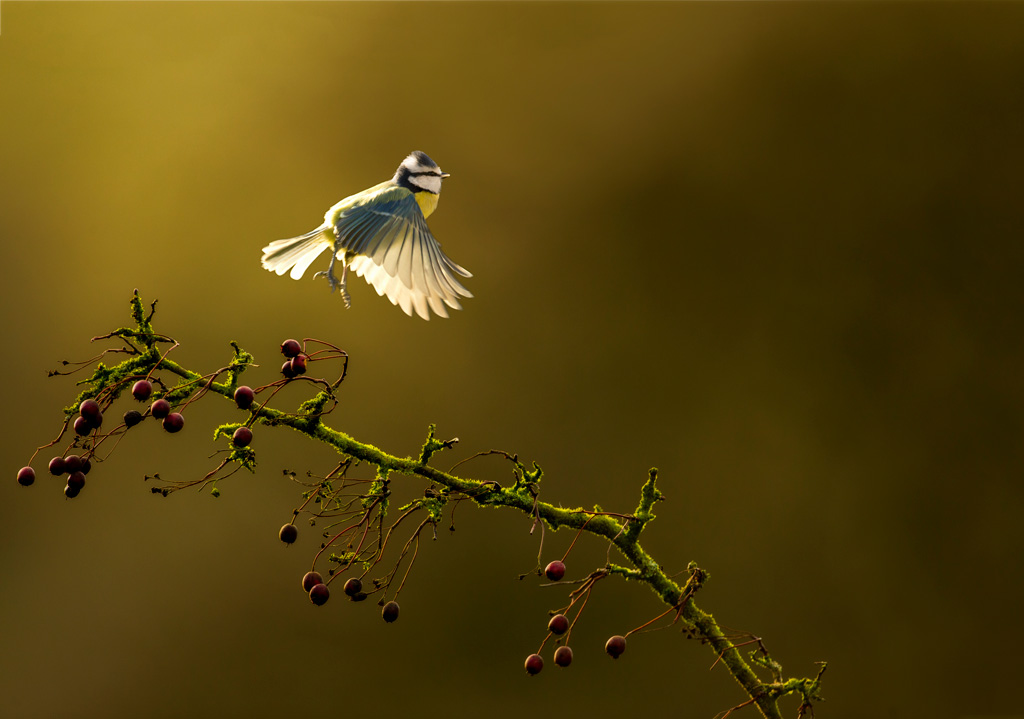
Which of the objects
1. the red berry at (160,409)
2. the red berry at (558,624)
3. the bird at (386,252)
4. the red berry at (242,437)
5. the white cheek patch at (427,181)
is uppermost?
the white cheek patch at (427,181)

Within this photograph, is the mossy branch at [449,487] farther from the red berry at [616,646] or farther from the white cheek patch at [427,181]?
the white cheek patch at [427,181]

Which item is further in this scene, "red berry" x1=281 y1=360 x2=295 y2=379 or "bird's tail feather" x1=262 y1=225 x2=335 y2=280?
"bird's tail feather" x1=262 y1=225 x2=335 y2=280

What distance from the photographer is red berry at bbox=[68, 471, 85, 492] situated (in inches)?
39.2

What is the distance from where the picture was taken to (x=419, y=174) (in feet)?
4.95

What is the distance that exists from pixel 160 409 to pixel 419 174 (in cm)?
77

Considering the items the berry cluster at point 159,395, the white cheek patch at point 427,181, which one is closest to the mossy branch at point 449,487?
the berry cluster at point 159,395

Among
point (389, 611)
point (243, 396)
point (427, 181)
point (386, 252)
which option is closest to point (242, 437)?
point (243, 396)

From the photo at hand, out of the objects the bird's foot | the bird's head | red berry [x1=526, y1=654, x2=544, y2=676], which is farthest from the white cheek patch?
red berry [x1=526, y1=654, x2=544, y2=676]

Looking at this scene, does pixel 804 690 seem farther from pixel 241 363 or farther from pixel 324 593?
pixel 241 363

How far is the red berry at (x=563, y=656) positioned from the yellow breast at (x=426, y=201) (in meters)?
0.92

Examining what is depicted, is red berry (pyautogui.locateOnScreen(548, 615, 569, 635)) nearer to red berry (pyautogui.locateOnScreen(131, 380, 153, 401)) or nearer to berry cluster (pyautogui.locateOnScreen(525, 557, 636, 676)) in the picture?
berry cluster (pyautogui.locateOnScreen(525, 557, 636, 676))

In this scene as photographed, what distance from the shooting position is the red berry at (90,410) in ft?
3.13

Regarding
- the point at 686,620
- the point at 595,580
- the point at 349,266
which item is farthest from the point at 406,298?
the point at 686,620

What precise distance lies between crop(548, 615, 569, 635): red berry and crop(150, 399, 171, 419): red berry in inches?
22.8
